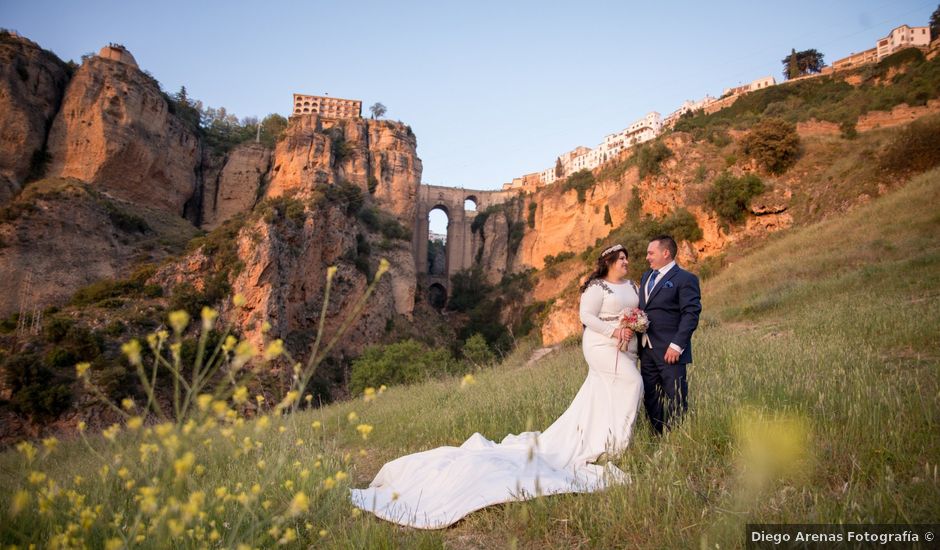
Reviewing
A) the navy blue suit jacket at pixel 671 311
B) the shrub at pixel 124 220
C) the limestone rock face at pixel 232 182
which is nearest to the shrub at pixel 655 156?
the navy blue suit jacket at pixel 671 311

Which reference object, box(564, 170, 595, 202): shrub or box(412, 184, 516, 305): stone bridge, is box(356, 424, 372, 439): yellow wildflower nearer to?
box(564, 170, 595, 202): shrub

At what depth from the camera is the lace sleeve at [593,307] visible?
3.98 meters

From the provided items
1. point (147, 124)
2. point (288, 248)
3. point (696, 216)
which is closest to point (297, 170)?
point (147, 124)

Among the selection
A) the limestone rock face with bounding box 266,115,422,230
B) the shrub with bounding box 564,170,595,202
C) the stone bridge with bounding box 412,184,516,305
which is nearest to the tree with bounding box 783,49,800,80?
the shrub with bounding box 564,170,595,202

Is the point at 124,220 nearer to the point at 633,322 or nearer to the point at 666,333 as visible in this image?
the point at 633,322

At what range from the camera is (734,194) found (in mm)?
23000

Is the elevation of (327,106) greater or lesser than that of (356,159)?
greater

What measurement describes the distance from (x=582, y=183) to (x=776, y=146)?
69.0 feet

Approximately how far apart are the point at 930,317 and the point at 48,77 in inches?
1775

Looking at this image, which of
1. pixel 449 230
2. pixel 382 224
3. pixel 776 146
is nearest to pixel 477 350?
pixel 382 224

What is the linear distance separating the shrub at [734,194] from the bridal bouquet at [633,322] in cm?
2272

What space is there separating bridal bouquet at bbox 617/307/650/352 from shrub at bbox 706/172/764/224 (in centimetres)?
2272

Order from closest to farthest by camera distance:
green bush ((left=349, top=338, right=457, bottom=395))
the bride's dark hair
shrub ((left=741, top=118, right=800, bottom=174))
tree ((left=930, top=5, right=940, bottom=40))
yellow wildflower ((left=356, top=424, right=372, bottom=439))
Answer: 1. yellow wildflower ((left=356, top=424, right=372, bottom=439))
2. the bride's dark hair
3. green bush ((left=349, top=338, right=457, bottom=395))
4. shrub ((left=741, top=118, right=800, bottom=174))
5. tree ((left=930, top=5, right=940, bottom=40))

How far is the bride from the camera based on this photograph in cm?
307
